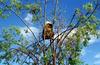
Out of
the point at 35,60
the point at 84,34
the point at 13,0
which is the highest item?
the point at 13,0

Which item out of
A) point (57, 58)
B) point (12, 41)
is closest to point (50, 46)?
point (57, 58)

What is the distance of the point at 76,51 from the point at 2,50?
5203 millimetres

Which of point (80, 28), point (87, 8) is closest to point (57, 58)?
point (80, 28)

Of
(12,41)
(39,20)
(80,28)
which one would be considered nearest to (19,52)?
(12,41)

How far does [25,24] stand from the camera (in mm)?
25703

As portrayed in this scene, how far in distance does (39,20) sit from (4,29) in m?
2.58

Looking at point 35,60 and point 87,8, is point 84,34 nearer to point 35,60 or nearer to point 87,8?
point 87,8

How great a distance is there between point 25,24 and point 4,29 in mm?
1768

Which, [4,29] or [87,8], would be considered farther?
[4,29]

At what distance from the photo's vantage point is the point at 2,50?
26.1 meters

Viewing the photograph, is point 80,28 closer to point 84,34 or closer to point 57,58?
point 84,34

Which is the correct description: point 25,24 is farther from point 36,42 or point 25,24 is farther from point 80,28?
point 80,28

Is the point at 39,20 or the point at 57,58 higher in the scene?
the point at 39,20

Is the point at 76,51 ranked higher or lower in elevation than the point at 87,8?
lower
